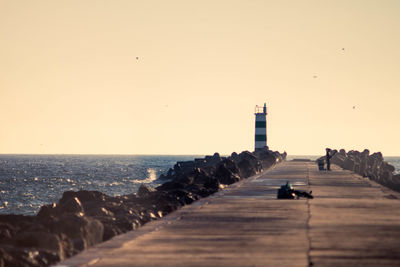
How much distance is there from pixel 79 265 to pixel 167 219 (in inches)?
324

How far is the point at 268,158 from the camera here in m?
89.6

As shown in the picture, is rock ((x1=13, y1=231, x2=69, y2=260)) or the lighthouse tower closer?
rock ((x1=13, y1=231, x2=69, y2=260))

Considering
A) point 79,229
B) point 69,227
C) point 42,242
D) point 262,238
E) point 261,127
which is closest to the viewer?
point 42,242

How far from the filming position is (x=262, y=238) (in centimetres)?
1585

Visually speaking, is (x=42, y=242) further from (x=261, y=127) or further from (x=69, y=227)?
(x=261, y=127)

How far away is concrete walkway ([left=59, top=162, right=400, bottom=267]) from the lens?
507 inches

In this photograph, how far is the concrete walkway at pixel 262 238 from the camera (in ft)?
42.2

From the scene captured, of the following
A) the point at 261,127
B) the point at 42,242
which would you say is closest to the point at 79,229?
the point at 42,242

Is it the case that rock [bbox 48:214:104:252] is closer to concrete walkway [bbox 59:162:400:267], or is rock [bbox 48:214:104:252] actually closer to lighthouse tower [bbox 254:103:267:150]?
concrete walkway [bbox 59:162:400:267]

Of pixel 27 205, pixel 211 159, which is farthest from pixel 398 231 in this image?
pixel 211 159

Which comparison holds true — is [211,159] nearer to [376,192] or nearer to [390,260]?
[376,192]

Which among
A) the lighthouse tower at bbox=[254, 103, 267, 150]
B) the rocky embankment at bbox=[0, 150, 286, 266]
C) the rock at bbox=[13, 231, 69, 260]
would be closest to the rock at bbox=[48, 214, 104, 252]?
the rocky embankment at bbox=[0, 150, 286, 266]

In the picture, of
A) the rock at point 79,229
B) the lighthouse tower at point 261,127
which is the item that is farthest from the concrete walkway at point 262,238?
the lighthouse tower at point 261,127

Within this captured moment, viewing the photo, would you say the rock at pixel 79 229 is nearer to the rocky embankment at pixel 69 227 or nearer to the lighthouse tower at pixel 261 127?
the rocky embankment at pixel 69 227
